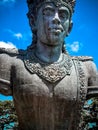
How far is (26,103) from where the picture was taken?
4.90 m

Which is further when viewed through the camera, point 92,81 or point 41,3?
point 92,81

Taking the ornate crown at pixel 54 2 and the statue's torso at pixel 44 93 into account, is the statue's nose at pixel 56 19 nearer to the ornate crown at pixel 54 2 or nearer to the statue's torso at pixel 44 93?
the ornate crown at pixel 54 2

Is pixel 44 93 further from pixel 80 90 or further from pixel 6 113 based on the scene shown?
pixel 6 113

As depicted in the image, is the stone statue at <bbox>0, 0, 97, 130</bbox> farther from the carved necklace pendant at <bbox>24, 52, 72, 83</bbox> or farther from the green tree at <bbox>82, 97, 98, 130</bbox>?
the green tree at <bbox>82, 97, 98, 130</bbox>

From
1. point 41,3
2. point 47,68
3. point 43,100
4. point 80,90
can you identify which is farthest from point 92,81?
point 41,3

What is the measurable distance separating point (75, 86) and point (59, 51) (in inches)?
28.3

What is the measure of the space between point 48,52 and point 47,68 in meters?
0.36

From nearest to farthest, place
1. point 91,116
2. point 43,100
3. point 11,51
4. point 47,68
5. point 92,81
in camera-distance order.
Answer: point 43,100
point 47,68
point 11,51
point 92,81
point 91,116

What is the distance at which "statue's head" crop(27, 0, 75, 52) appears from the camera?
16.8 ft

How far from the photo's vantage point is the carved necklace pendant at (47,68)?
196 inches

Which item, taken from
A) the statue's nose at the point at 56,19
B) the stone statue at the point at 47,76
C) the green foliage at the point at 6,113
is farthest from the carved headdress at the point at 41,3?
the green foliage at the point at 6,113

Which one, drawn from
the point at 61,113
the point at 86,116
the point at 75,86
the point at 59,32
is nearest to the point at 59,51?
the point at 59,32

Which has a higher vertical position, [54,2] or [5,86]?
[54,2]

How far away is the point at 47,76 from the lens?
4969 millimetres
